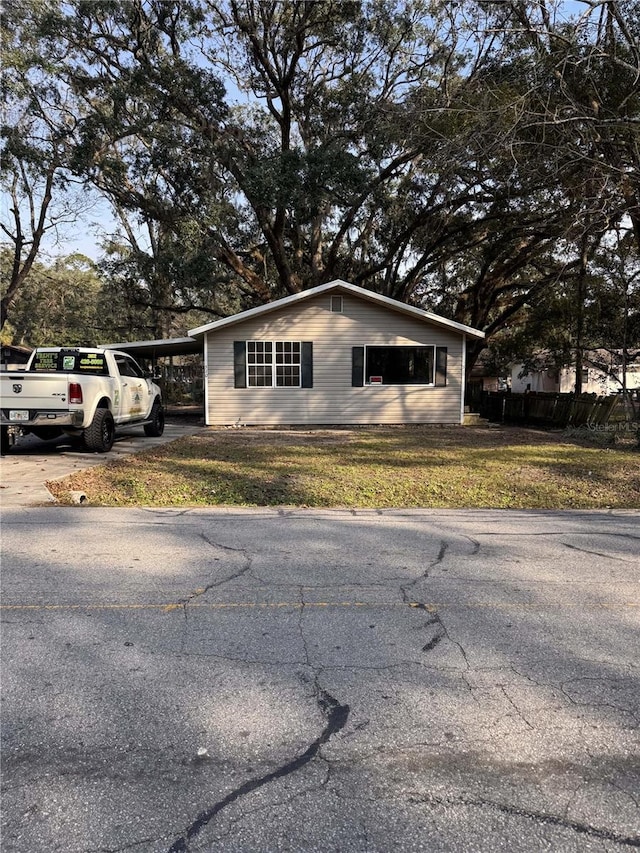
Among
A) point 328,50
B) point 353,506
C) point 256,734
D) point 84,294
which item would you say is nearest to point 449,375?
point 353,506

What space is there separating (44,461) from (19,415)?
913 millimetres

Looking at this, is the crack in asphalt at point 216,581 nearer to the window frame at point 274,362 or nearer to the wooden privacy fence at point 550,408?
the window frame at point 274,362

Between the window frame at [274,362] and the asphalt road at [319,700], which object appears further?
the window frame at [274,362]

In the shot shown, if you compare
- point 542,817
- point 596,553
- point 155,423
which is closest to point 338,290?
point 155,423

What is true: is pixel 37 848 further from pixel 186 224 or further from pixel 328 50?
pixel 328 50

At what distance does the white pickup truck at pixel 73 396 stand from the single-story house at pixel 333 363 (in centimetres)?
459

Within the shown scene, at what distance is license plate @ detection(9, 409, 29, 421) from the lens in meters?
10.2

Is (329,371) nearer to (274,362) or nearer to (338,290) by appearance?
(274,362)

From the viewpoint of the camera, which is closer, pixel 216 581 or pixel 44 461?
pixel 216 581

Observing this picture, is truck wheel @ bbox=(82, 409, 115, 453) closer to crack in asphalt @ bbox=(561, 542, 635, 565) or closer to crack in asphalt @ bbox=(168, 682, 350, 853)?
crack in asphalt @ bbox=(561, 542, 635, 565)

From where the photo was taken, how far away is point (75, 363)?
11781 mm

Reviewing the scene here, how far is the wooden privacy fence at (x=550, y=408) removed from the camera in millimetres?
17438

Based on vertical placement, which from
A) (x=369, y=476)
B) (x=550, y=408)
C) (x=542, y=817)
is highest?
(x=550, y=408)

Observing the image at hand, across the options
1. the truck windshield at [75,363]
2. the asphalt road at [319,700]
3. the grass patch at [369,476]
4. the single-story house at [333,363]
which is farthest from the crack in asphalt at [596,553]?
the single-story house at [333,363]
